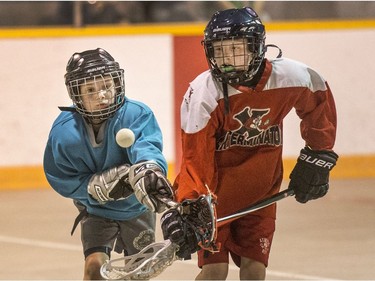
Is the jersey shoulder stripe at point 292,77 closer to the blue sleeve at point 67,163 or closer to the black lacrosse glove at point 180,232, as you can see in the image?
the black lacrosse glove at point 180,232

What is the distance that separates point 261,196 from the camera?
4.20m

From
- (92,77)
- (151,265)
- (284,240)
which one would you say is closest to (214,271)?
(151,265)

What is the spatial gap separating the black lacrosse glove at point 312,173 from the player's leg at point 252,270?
1.10ft

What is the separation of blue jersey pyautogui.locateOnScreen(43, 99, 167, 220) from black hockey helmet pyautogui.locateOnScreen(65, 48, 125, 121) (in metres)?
0.07

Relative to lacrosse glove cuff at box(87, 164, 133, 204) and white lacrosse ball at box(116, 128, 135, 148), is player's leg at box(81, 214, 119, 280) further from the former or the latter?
white lacrosse ball at box(116, 128, 135, 148)

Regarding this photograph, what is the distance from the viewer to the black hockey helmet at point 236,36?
155 inches

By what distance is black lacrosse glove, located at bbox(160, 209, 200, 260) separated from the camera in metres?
3.75

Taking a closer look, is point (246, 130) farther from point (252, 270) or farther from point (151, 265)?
point (151, 265)

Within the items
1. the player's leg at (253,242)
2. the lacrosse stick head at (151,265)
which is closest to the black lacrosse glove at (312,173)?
the player's leg at (253,242)

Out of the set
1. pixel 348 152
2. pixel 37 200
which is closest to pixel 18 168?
pixel 37 200

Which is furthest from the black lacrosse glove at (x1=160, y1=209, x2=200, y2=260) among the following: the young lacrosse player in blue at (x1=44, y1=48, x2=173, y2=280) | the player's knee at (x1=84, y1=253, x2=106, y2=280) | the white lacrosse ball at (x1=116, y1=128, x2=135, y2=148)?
the player's knee at (x1=84, y1=253, x2=106, y2=280)

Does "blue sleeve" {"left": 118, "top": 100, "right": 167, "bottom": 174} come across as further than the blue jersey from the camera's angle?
No

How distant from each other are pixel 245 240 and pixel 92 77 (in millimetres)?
908

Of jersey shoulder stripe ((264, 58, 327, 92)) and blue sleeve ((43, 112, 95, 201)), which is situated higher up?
jersey shoulder stripe ((264, 58, 327, 92))
